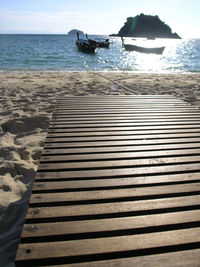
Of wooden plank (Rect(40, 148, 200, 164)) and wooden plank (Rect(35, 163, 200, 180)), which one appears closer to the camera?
wooden plank (Rect(35, 163, 200, 180))

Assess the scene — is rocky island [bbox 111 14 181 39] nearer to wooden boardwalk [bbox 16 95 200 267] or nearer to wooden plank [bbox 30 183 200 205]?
wooden boardwalk [bbox 16 95 200 267]

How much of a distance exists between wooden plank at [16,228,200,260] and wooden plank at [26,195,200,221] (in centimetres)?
20

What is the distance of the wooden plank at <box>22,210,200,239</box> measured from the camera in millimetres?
1290

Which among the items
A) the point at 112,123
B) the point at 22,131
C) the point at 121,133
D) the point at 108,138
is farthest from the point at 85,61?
the point at 108,138

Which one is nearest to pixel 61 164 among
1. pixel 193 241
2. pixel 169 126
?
pixel 193 241

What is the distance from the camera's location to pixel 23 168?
2822 millimetres

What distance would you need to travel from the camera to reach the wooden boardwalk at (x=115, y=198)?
1.18 meters

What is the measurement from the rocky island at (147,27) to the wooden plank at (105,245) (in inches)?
6241

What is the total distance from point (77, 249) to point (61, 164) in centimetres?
93

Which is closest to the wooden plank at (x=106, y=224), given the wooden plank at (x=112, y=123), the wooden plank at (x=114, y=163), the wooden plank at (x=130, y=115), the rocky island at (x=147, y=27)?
the wooden plank at (x=114, y=163)

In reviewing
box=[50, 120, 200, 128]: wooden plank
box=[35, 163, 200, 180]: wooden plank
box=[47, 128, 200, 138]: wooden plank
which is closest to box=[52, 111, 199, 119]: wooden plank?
box=[50, 120, 200, 128]: wooden plank

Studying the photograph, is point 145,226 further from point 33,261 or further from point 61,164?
point 61,164

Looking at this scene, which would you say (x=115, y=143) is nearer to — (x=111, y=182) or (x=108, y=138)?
(x=108, y=138)

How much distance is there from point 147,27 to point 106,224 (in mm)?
162967
